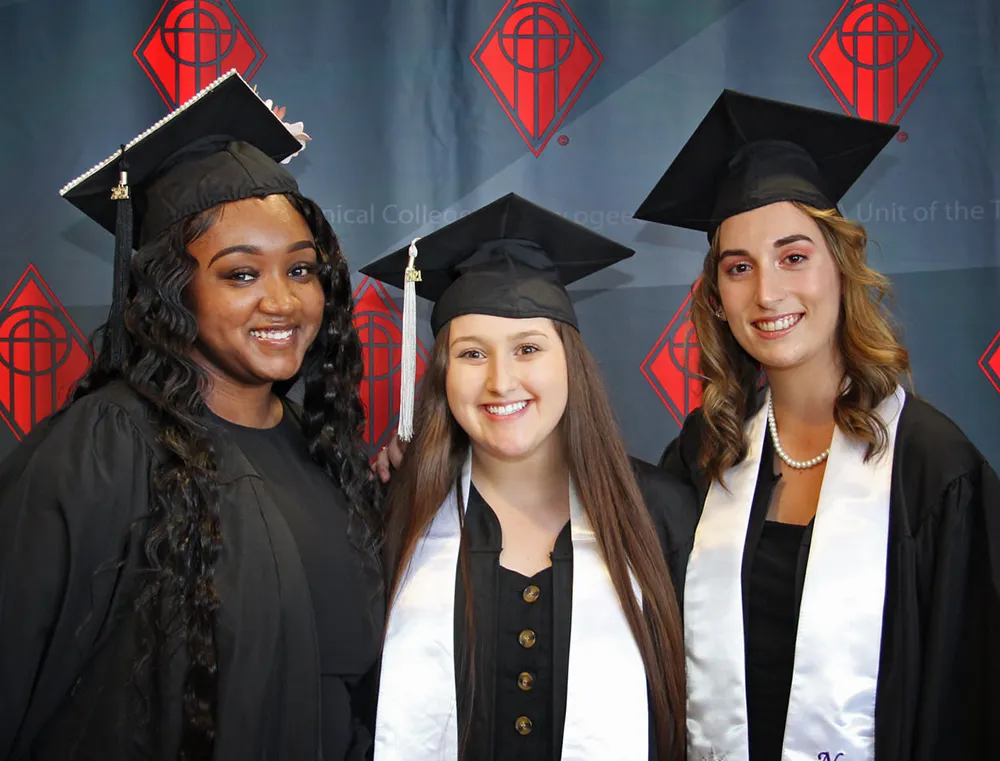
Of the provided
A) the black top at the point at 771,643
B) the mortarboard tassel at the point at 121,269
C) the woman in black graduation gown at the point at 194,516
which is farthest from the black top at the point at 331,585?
the black top at the point at 771,643

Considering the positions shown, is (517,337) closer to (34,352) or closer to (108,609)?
(108,609)

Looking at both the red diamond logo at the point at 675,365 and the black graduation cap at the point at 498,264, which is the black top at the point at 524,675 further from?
the red diamond logo at the point at 675,365

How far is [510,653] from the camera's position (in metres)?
1.83

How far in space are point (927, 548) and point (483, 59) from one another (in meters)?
1.93

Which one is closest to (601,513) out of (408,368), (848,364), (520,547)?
(520,547)

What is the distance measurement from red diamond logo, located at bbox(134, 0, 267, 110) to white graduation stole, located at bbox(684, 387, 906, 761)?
80.0 inches

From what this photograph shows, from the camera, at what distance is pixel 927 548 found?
1.74 metres

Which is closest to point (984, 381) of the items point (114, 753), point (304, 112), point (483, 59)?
point (483, 59)

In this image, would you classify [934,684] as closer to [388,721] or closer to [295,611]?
[388,721]

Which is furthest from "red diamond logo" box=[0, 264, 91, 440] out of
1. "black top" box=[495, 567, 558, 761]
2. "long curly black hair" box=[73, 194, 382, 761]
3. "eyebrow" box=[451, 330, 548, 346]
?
"black top" box=[495, 567, 558, 761]

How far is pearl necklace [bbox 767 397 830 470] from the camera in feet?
6.66

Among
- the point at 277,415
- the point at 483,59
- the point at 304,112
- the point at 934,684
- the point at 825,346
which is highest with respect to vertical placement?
the point at 483,59

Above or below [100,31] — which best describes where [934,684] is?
below

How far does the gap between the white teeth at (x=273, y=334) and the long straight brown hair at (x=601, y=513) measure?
34 cm
